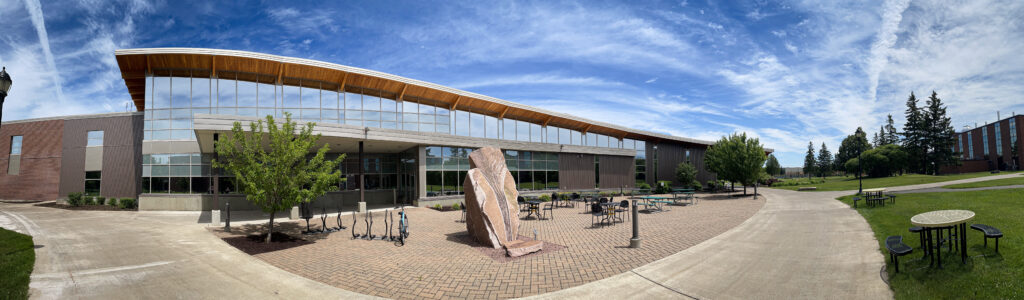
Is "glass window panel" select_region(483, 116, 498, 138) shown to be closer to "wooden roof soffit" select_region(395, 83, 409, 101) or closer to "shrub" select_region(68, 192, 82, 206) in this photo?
"wooden roof soffit" select_region(395, 83, 409, 101)

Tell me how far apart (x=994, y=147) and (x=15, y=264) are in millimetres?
102572

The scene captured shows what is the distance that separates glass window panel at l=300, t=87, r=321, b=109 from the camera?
22.1 meters

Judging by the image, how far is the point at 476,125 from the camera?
1062 inches

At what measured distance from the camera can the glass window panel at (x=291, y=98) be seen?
856 inches

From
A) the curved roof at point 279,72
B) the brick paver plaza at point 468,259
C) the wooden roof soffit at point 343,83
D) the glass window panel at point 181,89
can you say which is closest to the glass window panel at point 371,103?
the curved roof at point 279,72

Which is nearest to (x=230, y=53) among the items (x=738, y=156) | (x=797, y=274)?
(x=797, y=274)

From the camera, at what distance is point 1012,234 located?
283 inches

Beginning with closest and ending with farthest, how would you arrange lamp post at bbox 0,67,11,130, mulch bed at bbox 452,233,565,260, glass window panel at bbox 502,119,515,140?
1. lamp post at bbox 0,67,11,130
2. mulch bed at bbox 452,233,565,260
3. glass window panel at bbox 502,119,515,140

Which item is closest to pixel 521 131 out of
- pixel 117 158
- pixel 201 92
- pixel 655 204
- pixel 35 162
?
pixel 655 204

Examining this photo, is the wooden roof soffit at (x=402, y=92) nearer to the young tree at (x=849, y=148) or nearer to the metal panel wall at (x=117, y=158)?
the metal panel wall at (x=117, y=158)

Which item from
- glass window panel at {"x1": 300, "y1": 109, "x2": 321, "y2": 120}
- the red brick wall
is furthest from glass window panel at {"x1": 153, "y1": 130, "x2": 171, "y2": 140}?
the red brick wall

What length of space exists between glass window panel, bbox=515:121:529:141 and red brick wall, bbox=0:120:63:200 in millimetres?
35032

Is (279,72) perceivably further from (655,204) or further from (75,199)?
(655,204)

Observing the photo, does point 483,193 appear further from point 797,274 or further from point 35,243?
point 35,243
